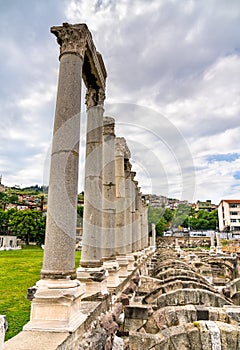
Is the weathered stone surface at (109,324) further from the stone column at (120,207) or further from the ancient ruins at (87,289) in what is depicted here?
the stone column at (120,207)

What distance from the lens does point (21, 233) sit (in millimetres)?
65125

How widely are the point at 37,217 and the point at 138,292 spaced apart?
5581cm

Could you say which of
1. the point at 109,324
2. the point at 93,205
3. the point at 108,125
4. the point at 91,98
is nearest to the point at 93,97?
the point at 91,98

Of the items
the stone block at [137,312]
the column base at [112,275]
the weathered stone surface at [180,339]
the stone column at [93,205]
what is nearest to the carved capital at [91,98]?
the stone column at [93,205]

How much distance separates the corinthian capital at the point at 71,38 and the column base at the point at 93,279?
216 inches

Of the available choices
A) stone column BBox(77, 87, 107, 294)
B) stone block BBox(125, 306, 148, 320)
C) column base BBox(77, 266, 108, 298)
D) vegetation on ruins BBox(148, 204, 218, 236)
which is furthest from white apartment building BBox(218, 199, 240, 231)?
column base BBox(77, 266, 108, 298)

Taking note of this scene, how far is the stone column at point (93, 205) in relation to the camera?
791 centimetres

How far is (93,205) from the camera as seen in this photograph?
873cm

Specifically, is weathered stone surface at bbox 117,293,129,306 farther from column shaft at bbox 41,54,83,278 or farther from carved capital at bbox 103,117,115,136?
carved capital at bbox 103,117,115,136

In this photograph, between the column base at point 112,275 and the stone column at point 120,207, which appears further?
the stone column at point 120,207

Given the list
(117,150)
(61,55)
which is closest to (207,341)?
(61,55)

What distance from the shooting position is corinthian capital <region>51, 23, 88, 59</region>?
23.0 feet

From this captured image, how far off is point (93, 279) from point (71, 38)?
6.04 m

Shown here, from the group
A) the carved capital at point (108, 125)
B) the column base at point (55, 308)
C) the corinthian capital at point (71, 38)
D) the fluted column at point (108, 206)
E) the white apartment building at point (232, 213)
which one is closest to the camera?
the column base at point (55, 308)
